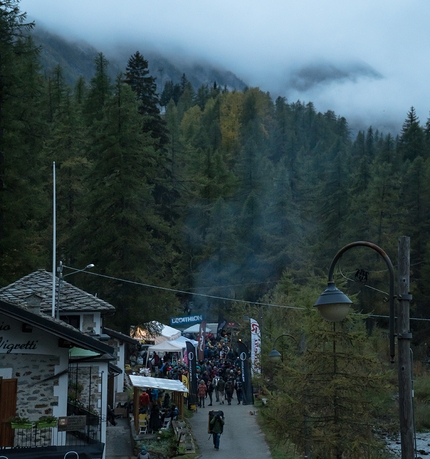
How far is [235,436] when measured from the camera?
95.0ft

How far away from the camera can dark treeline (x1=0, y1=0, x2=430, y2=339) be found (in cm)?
3534

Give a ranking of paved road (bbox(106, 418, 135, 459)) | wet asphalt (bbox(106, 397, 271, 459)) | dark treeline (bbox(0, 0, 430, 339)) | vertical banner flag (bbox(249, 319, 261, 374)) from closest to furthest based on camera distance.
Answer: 1. paved road (bbox(106, 418, 135, 459))
2. wet asphalt (bbox(106, 397, 271, 459))
3. dark treeline (bbox(0, 0, 430, 339))
4. vertical banner flag (bbox(249, 319, 261, 374))

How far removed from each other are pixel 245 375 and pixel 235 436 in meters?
6.36

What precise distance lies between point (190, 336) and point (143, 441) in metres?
29.2

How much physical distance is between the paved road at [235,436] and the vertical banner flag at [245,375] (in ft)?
1.64

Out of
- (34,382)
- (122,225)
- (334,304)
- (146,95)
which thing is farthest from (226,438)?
(146,95)

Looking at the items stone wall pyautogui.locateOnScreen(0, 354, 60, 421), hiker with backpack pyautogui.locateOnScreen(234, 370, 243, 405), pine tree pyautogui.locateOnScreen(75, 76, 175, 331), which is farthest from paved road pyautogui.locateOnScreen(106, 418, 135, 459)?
pine tree pyautogui.locateOnScreen(75, 76, 175, 331)

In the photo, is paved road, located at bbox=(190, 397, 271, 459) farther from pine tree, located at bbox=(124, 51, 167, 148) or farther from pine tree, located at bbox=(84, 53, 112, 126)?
pine tree, located at bbox=(84, 53, 112, 126)

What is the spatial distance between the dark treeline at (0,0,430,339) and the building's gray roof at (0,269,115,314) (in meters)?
6.21

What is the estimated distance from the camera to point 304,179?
84438 mm

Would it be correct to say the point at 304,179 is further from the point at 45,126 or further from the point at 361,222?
the point at 45,126

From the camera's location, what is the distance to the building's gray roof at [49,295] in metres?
25.3

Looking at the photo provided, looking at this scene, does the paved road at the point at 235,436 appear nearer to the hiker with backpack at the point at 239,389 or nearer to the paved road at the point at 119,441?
the hiker with backpack at the point at 239,389

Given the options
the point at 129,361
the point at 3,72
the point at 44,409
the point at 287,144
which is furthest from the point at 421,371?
the point at 287,144
